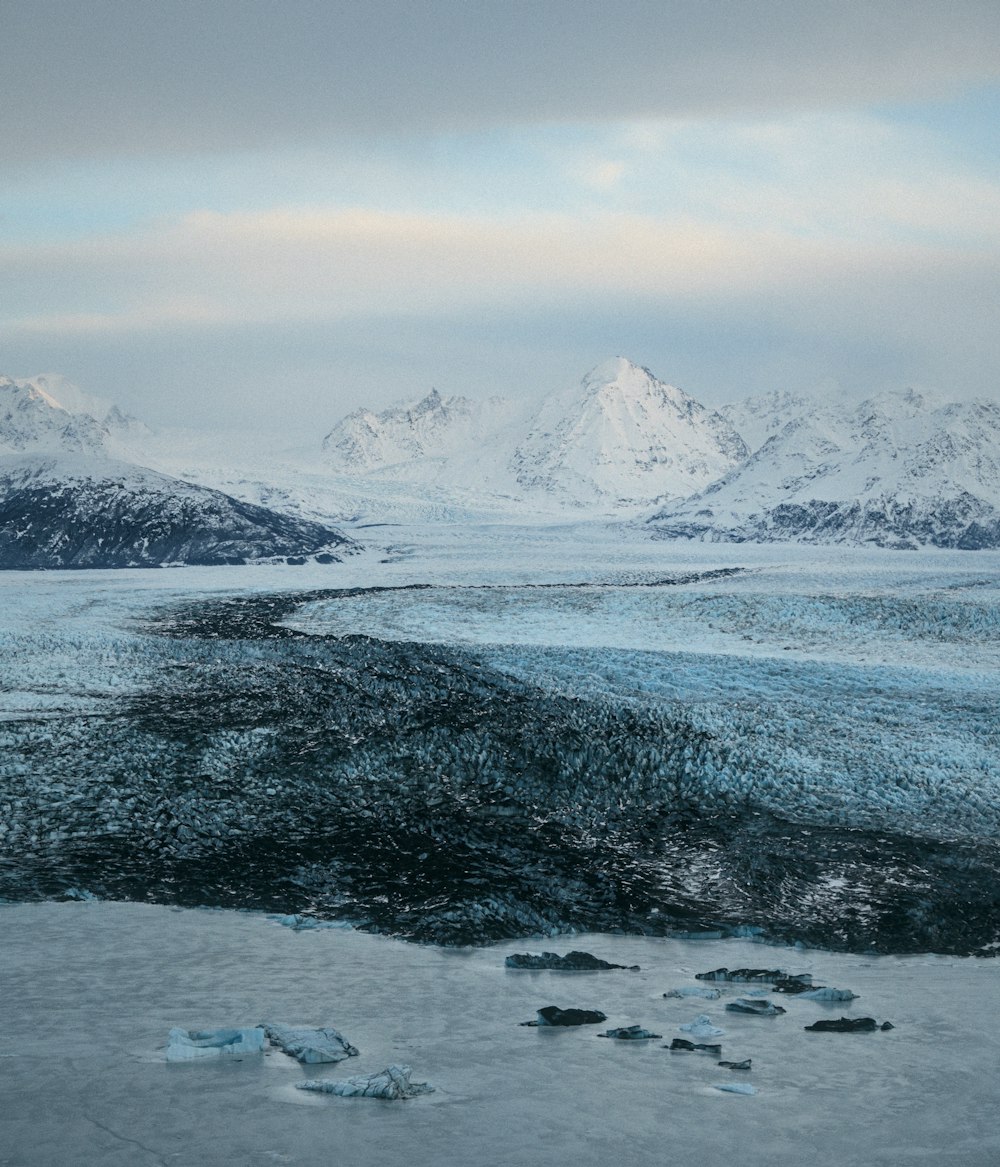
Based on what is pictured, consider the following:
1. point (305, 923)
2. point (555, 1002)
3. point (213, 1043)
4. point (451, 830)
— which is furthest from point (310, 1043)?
point (451, 830)

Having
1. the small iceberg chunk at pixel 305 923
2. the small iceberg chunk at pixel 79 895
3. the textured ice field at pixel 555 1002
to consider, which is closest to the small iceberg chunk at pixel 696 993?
the textured ice field at pixel 555 1002

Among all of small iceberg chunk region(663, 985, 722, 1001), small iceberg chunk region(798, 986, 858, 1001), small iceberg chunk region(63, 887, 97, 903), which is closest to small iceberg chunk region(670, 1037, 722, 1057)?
small iceberg chunk region(663, 985, 722, 1001)

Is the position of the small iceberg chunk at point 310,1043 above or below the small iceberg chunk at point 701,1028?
above

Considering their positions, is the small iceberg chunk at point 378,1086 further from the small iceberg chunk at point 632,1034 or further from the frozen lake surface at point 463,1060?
the small iceberg chunk at point 632,1034

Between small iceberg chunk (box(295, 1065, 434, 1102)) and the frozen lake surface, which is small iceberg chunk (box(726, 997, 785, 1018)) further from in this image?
small iceberg chunk (box(295, 1065, 434, 1102))

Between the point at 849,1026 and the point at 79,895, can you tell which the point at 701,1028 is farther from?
the point at 79,895
